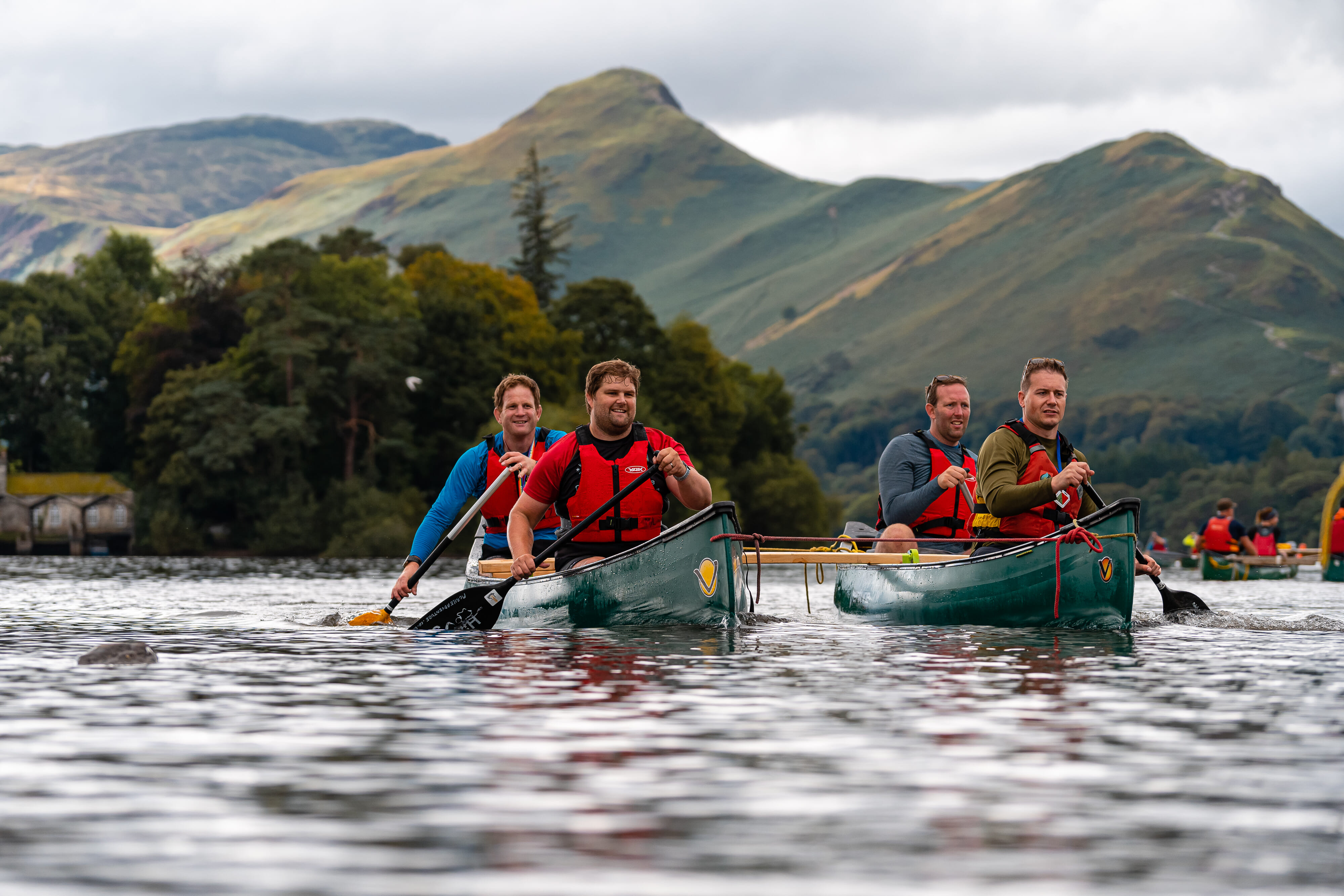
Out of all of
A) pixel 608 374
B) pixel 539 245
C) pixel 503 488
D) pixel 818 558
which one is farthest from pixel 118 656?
pixel 539 245

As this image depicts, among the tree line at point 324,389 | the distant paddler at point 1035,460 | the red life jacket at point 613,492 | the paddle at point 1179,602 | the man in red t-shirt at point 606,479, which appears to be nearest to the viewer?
the man in red t-shirt at point 606,479

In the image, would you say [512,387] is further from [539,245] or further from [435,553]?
[539,245]

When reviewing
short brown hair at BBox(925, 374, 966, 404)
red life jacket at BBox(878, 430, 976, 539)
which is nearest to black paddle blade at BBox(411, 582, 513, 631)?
red life jacket at BBox(878, 430, 976, 539)

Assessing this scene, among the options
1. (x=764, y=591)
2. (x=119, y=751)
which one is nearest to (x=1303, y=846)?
(x=119, y=751)

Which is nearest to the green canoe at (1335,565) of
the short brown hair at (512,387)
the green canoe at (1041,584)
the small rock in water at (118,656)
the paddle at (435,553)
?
the green canoe at (1041,584)

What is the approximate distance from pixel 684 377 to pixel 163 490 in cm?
2320

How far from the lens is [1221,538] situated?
3378 cm

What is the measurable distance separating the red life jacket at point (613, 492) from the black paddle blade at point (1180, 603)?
18.0 feet

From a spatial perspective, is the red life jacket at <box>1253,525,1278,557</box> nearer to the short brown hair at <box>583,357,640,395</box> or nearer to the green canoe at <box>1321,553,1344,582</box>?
the green canoe at <box>1321,553,1344,582</box>

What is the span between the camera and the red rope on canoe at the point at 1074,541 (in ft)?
42.4

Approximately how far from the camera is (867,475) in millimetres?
190500

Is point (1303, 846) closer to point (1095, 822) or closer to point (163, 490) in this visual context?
point (1095, 822)

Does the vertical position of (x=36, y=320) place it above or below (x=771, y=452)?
above

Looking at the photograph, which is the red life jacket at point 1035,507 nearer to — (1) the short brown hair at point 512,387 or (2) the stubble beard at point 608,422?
(2) the stubble beard at point 608,422
